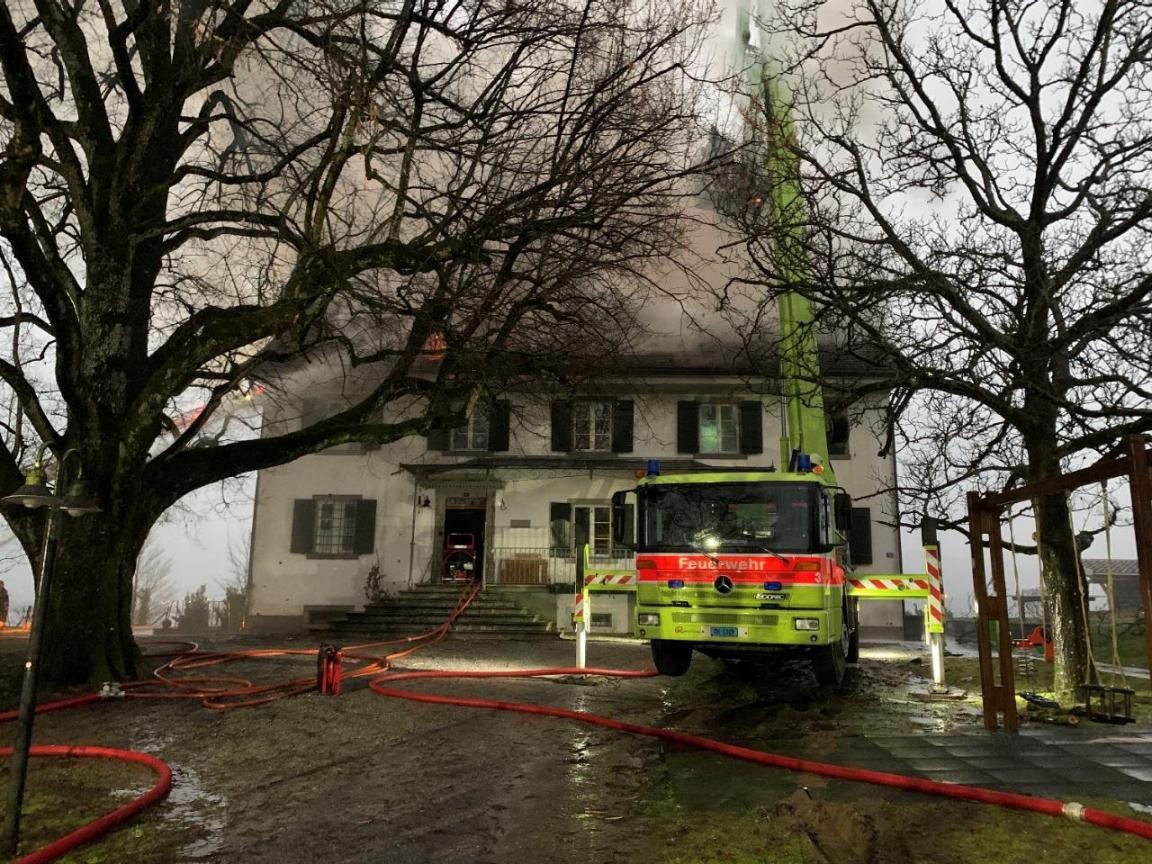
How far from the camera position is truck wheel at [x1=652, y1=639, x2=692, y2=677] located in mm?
9484

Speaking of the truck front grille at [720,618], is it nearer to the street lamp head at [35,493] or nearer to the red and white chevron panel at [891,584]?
the red and white chevron panel at [891,584]

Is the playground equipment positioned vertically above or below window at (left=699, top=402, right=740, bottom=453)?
Result: below

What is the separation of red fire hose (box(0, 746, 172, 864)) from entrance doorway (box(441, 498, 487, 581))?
16032mm

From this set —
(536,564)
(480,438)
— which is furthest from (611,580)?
(480,438)

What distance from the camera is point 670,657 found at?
31.8ft

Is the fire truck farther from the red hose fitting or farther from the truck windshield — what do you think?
the red hose fitting

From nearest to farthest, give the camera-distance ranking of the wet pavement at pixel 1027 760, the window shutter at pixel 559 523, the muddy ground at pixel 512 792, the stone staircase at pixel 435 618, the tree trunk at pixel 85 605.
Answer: the muddy ground at pixel 512 792 < the wet pavement at pixel 1027 760 < the tree trunk at pixel 85 605 < the stone staircase at pixel 435 618 < the window shutter at pixel 559 523

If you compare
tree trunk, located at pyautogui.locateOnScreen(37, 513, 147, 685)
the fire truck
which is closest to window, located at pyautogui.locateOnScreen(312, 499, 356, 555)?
tree trunk, located at pyautogui.locateOnScreen(37, 513, 147, 685)

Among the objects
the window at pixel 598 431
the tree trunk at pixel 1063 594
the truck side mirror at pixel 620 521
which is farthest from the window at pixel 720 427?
the tree trunk at pixel 1063 594

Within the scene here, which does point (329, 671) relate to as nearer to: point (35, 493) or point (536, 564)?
point (35, 493)

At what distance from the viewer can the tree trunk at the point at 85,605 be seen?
28.0 feet

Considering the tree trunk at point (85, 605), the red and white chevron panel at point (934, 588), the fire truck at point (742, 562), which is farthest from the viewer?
the red and white chevron panel at point (934, 588)

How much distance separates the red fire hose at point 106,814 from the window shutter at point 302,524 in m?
16.4

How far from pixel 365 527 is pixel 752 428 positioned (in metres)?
11.6
